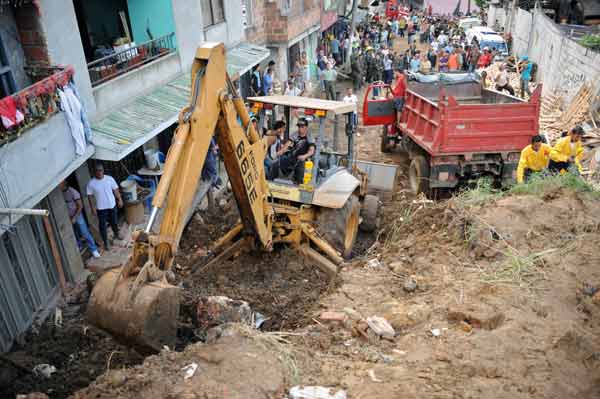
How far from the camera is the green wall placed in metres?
10.4

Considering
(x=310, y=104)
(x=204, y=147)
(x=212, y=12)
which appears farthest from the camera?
(x=212, y=12)

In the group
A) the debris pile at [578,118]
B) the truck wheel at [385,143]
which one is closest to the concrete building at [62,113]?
the truck wheel at [385,143]

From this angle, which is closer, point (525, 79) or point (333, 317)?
point (333, 317)

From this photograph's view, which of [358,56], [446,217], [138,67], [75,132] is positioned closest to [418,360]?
[446,217]

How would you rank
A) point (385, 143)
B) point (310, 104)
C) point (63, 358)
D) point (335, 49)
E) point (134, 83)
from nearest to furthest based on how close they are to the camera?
point (63, 358)
point (310, 104)
point (134, 83)
point (385, 143)
point (335, 49)

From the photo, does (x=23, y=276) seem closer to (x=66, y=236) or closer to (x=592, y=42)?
(x=66, y=236)

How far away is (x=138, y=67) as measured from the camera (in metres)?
9.45

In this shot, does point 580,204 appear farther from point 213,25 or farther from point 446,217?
point 213,25

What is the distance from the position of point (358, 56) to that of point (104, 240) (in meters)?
15.8

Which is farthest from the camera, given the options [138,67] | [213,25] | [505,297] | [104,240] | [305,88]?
[305,88]

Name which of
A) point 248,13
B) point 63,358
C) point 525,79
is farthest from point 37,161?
point 525,79

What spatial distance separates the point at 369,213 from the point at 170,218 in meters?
4.69

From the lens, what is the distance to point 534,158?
7.59 meters

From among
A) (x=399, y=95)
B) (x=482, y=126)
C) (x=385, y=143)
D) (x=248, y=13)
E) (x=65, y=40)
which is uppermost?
(x=65, y=40)
